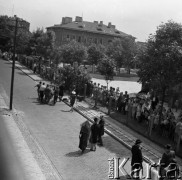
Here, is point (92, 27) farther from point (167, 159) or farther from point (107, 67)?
point (167, 159)

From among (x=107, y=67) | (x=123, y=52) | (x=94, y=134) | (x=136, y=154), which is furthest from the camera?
(x=123, y=52)

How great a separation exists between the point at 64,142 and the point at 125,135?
374cm

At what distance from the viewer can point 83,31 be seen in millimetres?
88750

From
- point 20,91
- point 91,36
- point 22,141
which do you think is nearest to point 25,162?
point 22,141

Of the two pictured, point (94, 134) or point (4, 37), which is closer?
point (94, 134)

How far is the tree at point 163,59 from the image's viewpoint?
1800 centimetres

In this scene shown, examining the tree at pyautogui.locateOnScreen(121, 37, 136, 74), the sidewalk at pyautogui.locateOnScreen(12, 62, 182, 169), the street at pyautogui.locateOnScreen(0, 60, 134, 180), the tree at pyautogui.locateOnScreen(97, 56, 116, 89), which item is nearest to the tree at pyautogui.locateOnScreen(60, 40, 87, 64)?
the tree at pyautogui.locateOnScreen(121, 37, 136, 74)

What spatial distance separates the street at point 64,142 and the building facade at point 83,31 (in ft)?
210

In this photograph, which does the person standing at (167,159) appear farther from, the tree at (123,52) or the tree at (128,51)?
the tree at (128,51)

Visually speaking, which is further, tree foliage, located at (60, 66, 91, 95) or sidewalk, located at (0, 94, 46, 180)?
tree foliage, located at (60, 66, 91, 95)

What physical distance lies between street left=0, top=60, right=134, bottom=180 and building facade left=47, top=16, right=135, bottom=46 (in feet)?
210

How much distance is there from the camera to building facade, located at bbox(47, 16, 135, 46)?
8700 centimetres

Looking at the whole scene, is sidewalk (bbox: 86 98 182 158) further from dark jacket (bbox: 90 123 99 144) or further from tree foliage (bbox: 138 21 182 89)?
dark jacket (bbox: 90 123 99 144)

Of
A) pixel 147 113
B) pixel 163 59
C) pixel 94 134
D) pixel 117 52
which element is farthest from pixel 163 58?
pixel 117 52
